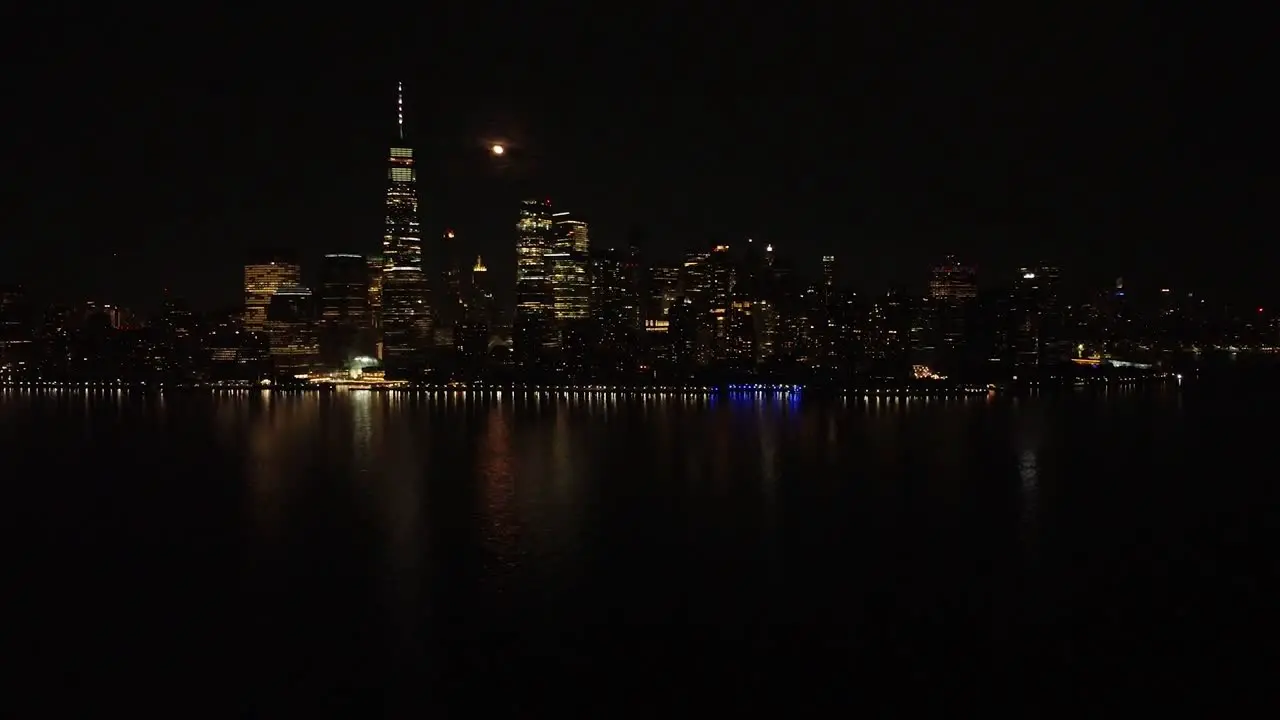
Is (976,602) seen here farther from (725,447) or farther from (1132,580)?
(725,447)

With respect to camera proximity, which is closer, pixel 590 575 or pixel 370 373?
pixel 590 575

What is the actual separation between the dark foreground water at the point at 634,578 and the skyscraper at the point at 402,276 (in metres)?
38.1

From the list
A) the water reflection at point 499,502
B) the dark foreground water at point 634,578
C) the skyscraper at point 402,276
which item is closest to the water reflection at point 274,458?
the dark foreground water at point 634,578

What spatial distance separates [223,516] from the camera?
1256 cm

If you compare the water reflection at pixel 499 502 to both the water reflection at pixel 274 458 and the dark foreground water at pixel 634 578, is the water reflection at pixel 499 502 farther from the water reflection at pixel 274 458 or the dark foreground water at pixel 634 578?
the water reflection at pixel 274 458

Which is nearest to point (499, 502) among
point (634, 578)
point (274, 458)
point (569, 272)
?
point (634, 578)

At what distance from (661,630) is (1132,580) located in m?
4.35

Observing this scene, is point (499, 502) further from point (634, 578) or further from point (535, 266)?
point (535, 266)

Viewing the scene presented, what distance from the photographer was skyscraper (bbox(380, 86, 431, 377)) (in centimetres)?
5769

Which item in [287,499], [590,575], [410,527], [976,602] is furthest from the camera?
[287,499]

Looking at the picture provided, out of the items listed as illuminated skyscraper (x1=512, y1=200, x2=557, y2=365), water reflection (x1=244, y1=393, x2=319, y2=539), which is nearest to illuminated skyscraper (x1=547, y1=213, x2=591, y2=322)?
illuminated skyscraper (x1=512, y1=200, x2=557, y2=365)

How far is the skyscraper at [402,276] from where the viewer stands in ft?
189

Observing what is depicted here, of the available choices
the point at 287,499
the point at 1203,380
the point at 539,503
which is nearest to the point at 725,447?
the point at 539,503

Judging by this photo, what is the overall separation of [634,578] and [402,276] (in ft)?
192
